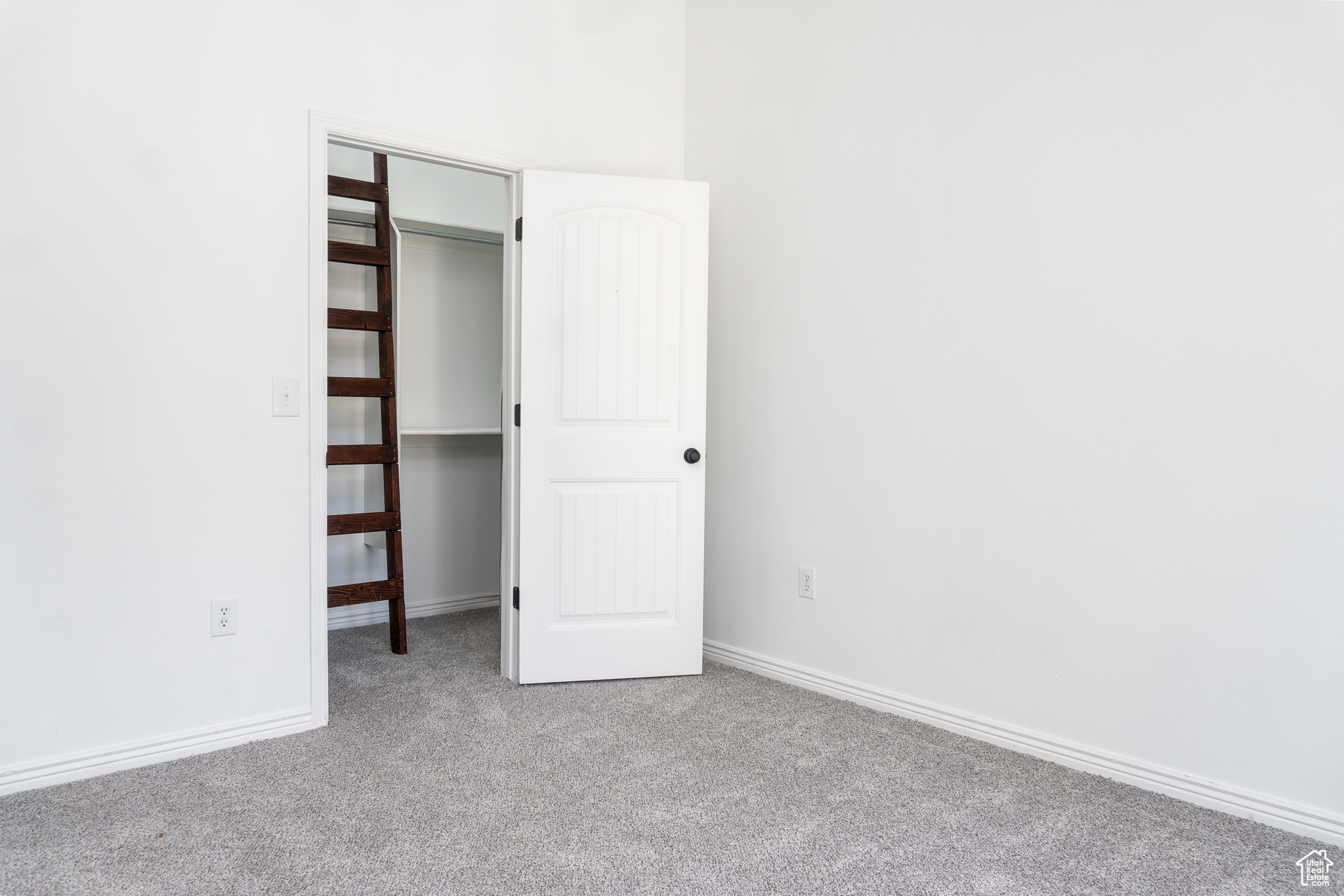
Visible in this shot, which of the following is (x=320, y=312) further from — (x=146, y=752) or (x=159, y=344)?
(x=146, y=752)

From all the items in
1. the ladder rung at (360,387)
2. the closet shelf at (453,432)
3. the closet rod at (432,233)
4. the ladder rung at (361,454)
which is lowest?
the ladder rung at (361,454)

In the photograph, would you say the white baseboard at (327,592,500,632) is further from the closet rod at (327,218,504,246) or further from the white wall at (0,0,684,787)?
the closet rod at (327,218,504,246)

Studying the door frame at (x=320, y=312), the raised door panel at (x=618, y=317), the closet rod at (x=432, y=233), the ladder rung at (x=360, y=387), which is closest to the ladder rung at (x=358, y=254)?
the closet rod at (x=432, y=233)

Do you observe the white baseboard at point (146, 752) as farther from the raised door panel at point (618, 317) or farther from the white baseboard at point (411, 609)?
the raised door panel at point (618, 317)

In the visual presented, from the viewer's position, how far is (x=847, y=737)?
8.30ft

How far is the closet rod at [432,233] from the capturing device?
11.6ft

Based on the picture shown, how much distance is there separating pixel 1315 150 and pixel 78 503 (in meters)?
3.36

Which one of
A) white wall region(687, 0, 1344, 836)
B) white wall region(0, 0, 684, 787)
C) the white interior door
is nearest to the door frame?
white wall region(0, 0, 684, 787)

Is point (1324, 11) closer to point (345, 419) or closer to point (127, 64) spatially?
point (127, 64)

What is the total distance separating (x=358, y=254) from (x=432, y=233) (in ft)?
2.25

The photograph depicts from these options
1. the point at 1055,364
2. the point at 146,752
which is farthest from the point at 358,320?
the point at 1055,364

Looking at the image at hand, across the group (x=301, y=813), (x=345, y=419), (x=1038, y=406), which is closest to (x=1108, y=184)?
(x=1038, y=406)

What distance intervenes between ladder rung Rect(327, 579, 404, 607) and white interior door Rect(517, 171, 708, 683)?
72 centimetres

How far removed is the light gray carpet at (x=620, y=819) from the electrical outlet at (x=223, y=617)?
0.37m
